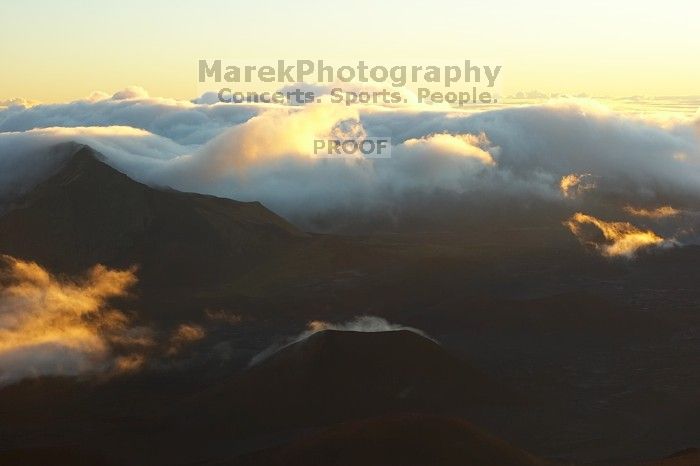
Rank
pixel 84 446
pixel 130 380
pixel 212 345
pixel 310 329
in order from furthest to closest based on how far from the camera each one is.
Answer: pixel 310 329, pixel 212 345, pixel 130 380, pixel 84 446

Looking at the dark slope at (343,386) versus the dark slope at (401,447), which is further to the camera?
the dark slope at (343,386)

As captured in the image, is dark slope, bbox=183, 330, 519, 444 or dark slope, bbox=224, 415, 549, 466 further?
dark slope, bbox=183, 330, 519, 444

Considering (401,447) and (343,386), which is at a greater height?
(343,386)

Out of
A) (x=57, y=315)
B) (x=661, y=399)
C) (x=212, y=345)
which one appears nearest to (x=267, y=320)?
(x=212, y=345)

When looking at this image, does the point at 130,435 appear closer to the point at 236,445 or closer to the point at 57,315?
the point at 236,445

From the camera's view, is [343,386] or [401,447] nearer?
[401,447]

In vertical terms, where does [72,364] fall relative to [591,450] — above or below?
above

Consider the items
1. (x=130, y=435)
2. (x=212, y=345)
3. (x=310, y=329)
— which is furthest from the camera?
(x=310, y=329)

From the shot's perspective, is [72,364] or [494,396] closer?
[494,396]
